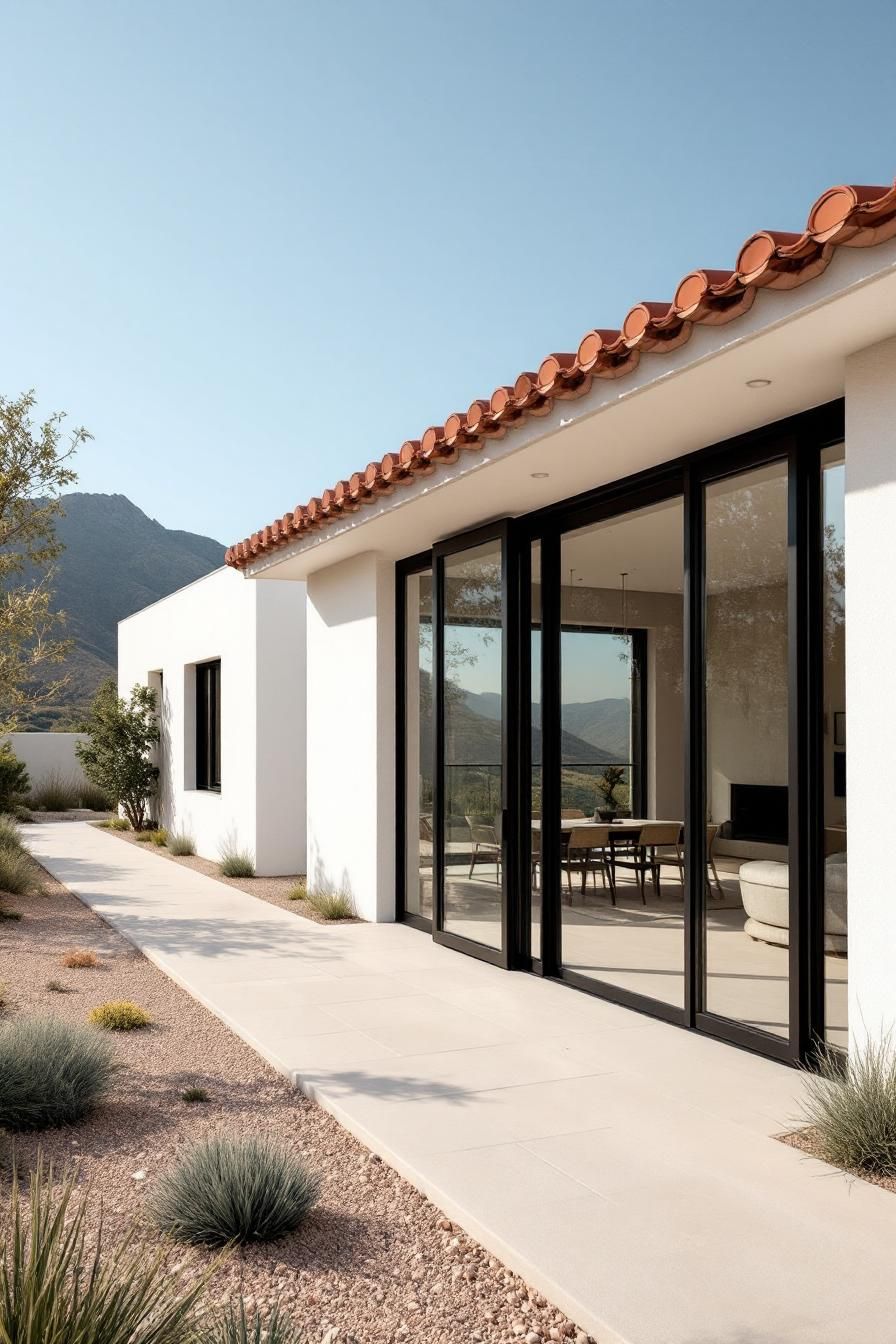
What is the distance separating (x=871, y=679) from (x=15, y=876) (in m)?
8.83

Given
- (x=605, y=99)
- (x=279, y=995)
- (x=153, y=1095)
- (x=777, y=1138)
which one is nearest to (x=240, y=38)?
(x=605, y=99)

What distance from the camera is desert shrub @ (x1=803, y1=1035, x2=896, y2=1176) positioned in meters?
3.84

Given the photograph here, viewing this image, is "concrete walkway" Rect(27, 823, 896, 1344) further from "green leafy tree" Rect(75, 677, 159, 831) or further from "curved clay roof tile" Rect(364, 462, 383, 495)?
"green leafy tree" Rect(75, 677, 159, 831)

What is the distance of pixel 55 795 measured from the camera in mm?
22984

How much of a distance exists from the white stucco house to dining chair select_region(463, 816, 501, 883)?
0.12ft

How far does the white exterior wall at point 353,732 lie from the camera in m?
9.47

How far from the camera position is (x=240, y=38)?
341 inches

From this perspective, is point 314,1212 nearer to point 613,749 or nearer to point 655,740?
point 655,740

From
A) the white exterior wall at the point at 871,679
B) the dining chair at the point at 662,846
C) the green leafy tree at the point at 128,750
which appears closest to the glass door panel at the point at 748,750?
the dining chair at the point at 662,846

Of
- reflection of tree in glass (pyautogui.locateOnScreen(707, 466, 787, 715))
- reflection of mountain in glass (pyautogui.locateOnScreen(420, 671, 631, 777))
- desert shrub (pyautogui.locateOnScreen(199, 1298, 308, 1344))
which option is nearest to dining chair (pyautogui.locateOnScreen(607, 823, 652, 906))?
reflection of mountain in glass (pyautogui.locateOnScreen(420, 671, 631, 777))

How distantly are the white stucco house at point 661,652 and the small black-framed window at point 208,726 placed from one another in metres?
5.94

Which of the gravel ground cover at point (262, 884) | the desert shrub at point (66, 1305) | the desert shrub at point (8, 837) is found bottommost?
the gravel ground cover at point (262, 884)

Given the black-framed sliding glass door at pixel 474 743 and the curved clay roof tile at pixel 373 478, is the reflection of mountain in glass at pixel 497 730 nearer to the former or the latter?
the black-framed sliding glass door at pixel 474 743

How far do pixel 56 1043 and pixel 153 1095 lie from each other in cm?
48
